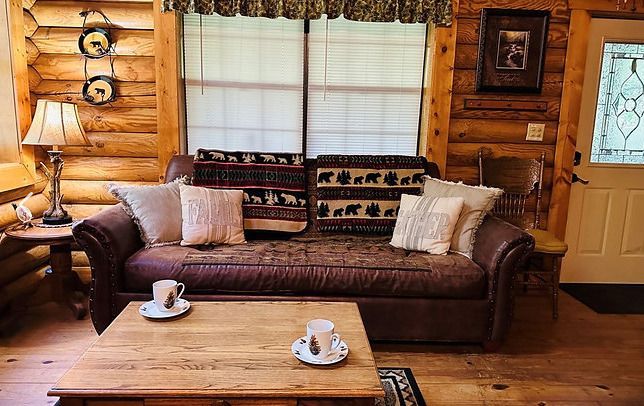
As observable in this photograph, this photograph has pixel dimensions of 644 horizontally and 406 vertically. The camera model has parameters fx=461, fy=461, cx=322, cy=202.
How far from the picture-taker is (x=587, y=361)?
2393mm

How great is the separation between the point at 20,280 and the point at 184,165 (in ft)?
4.07

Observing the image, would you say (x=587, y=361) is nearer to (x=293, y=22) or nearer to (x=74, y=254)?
(x=293, y=22)

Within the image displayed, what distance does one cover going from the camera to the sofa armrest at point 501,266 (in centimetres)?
227

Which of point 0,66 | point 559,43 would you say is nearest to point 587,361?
point 559,43

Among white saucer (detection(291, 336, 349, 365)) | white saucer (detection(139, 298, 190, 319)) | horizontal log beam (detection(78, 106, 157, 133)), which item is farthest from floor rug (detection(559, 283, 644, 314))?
horizontal log beam (detection(78, 106, 157, 133))

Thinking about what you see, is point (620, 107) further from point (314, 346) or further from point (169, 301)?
point (169, 301)

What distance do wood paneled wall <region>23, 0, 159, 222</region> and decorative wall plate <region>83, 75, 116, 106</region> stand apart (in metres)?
0.05

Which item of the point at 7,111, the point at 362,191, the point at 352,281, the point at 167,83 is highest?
the point at 167,83

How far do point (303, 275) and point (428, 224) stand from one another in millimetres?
783

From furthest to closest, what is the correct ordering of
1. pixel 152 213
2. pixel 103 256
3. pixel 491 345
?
pixel 152 213
pixel 491 345
pixel 103 256

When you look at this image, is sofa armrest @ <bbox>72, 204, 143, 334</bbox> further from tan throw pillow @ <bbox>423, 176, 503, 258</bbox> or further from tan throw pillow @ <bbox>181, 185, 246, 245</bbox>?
tan throw pillow @ <bbox>423, 176, 503, 258</bbox>

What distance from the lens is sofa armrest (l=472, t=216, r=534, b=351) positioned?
2270mm

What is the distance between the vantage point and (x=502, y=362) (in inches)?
92.7

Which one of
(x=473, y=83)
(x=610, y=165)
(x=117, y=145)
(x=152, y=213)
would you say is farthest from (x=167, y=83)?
(x=610, y=165)
